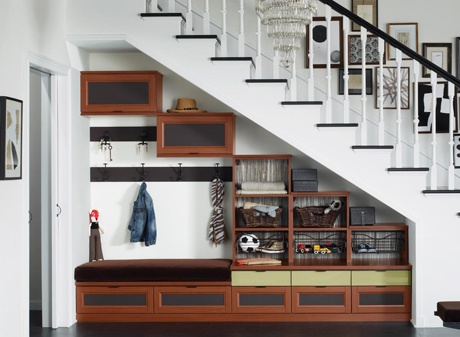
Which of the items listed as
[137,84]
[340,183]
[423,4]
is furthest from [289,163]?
[423,4]

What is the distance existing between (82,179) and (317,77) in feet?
8.31

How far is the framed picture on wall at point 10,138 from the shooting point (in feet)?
17.6

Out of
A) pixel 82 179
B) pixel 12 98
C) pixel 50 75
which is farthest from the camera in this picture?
pixel 82 179

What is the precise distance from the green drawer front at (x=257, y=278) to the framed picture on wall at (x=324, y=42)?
2132 mm

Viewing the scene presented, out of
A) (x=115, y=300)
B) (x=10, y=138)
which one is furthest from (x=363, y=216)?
(x=10, y=138)

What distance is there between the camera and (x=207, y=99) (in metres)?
7.59

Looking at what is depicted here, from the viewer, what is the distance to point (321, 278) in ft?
22.7

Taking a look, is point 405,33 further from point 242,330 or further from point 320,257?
point 242,330

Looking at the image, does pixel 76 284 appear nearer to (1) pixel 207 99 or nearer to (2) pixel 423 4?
(1) pixel 207 99

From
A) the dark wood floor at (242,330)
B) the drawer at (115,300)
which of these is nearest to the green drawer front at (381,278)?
the dark wood floor at (242,330)

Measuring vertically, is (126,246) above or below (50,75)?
below

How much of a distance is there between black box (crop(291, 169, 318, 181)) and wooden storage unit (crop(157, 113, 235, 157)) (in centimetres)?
63

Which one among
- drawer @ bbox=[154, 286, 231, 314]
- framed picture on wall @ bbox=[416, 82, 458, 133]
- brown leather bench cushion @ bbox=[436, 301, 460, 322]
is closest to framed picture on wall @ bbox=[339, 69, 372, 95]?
framed picture on wall @ bbox=[416, 82, 458, 133]

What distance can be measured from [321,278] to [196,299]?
3.81ft
